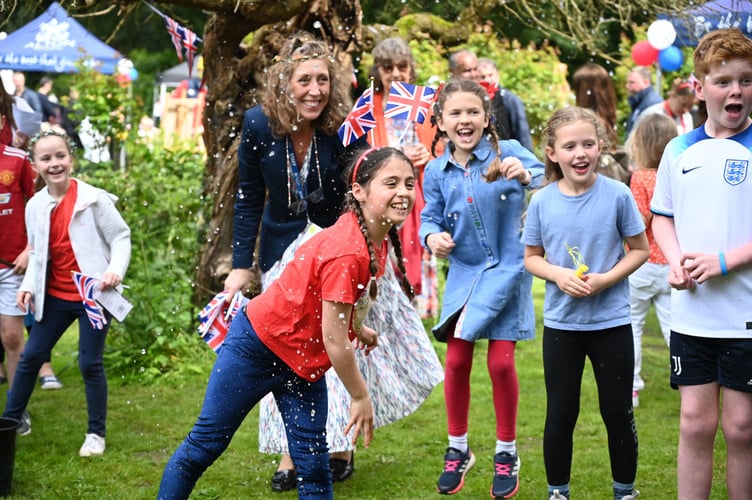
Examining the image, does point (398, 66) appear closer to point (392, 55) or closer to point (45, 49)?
point (392, 55)

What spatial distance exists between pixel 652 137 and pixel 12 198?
3760mm

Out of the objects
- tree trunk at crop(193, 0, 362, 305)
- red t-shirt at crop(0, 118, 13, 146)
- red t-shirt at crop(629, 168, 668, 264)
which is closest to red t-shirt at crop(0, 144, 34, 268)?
red t-shirt at crop(0, 118, 13, 146)

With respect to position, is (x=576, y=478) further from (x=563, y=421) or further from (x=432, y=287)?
(x=432, y=287)

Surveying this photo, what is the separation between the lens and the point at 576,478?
4.75 m

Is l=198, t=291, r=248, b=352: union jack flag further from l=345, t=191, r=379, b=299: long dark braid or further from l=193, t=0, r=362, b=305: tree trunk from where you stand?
l=193, t=0, r=362, b=305: tree trunk

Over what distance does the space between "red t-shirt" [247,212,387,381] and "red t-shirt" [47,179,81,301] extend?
1.93m

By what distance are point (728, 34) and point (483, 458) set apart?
259 centimetres

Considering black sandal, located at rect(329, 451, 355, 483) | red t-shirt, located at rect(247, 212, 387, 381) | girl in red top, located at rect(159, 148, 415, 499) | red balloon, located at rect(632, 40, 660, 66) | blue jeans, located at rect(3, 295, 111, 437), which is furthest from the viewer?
red balloon, located at rect(632, 40, 660, 66)

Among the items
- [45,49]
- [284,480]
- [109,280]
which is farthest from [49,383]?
[45,49]

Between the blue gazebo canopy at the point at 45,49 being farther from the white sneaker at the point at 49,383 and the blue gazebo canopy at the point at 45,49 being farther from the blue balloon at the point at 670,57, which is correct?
the white sneaker at the point at 49,383

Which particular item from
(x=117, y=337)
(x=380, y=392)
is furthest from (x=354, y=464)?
(x=117, y=337)

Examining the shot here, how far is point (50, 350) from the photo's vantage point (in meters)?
5.22

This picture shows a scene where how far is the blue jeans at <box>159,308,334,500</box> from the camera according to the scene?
141 inches

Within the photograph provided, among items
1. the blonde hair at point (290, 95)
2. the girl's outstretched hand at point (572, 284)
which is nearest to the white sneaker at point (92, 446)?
the blonde hair at point (290, 95)
